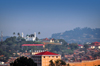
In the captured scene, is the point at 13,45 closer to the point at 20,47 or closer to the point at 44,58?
the point at 20,47

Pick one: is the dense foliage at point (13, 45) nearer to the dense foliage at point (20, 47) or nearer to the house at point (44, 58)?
the dense foliage at point (20, 47)

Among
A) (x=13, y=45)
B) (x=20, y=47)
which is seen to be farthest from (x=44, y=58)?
(x=20, y=47)

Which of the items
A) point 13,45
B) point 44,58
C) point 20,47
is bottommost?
point 44,58

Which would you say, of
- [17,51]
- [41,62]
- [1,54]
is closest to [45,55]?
[41,62]

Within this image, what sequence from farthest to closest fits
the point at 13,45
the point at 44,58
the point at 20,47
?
the point at 20,47 → the point at 13,45 → the point at 44,58

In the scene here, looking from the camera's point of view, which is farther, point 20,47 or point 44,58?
point 20,47

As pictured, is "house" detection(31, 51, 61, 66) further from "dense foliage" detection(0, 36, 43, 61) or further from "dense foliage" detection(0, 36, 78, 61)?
"dense foliage" detection(0, 36, 78, 61)

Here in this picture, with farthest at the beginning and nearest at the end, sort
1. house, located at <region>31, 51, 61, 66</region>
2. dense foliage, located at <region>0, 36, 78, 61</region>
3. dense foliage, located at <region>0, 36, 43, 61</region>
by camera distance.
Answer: dense foliage, located at <region>0, 36, 78, 61</region> < dense foliage, located at <region>0, 36, 43, 61</region> < house, located at <region>31, 51, 61, 66</region>

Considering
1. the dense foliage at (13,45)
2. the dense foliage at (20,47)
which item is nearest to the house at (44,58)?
the dense foliage at (13,45)

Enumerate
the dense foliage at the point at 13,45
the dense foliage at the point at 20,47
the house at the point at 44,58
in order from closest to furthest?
the house at the point at 44,58
the dense foliage at the point at 13,45
the dense foliage at the point at 20,47

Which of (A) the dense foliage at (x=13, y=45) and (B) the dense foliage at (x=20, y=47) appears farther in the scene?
(B) the dense foliage at (x=20, y=47)

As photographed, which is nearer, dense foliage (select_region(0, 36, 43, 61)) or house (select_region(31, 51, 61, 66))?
house (select_region(31, 51, 61, 66))

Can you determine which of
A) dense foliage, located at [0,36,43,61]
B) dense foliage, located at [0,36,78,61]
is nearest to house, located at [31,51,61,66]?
dense foliage, located at [0,36,43,61]

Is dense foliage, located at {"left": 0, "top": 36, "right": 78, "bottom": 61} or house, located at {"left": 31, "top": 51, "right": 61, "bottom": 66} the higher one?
dense foliage, located at {"left": 0, "top": 36, "right": 78, "bottom": 61}
